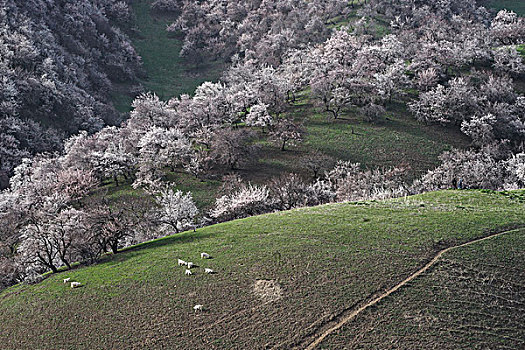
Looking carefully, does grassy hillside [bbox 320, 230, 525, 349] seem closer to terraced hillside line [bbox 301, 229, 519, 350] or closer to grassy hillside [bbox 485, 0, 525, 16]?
terraced hillside line [bbox 301, 229, 519, 350]

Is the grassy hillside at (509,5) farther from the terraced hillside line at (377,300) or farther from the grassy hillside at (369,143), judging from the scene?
the terraced hillside line at (377,300)

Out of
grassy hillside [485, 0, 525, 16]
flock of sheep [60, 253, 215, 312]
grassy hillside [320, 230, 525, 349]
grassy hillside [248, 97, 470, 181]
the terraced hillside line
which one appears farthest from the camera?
grassy hillside [485, 0, 525, 16]

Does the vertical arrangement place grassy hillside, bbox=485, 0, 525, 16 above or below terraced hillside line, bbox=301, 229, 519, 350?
above

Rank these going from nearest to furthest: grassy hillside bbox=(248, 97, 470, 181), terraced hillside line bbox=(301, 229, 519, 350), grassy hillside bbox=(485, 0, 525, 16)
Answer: terraced hillside line bbox=(301, 229, 519, 350) → grassy hillside bbox=(248, 97, 470, 181) → grassy hillside bbox=(485, 0, 525, 16)

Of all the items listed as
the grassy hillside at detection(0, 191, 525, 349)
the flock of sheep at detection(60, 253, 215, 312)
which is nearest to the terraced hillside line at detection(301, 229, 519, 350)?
the grassy hillside at detection(0, 191, 525, 349)

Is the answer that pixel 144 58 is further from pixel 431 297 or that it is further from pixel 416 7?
pixel 431 297

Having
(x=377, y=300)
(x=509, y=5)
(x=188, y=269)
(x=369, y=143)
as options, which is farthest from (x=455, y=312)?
(x=509, y=5)

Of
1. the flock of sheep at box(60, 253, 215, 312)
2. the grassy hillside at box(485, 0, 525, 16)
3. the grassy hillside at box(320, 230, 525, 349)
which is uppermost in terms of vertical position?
the grassy hillside at box(485, 0, 525, 16)

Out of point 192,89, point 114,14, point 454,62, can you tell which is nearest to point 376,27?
point 454,62

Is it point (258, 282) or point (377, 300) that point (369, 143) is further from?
point (377, 300)
